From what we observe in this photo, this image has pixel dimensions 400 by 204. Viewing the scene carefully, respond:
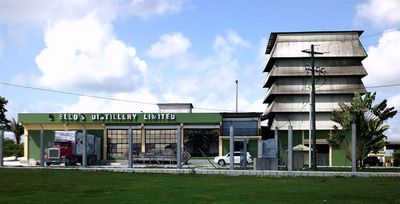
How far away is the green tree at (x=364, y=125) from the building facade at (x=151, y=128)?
16.1 meters

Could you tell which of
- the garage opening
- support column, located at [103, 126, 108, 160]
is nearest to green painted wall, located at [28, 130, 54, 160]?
support column, located at [103, 126, 108, 160]

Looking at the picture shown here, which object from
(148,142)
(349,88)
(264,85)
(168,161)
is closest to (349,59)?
(349,88)

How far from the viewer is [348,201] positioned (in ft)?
54.1

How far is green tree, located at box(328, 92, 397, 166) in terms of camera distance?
41938 mm

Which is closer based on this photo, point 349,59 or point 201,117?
point 201,117

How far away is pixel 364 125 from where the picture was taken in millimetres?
48156

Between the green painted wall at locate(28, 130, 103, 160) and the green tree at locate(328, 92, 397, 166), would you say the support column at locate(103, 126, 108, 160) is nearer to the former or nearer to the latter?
the green painted wall at locate(28, 130, 103, 160)

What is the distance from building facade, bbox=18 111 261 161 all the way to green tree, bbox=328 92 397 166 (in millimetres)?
16147

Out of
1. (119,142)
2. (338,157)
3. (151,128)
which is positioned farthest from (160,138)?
(338,157)

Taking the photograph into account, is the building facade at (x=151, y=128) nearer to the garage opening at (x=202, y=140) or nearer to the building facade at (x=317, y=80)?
the garage opening at (x=202, y=140)

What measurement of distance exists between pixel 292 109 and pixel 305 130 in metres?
4.25

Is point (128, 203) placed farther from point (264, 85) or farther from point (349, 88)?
point (264, 85)

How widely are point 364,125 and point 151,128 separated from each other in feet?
103

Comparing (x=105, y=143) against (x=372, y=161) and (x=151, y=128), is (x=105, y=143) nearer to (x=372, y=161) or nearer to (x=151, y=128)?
(x=151, y=128)
